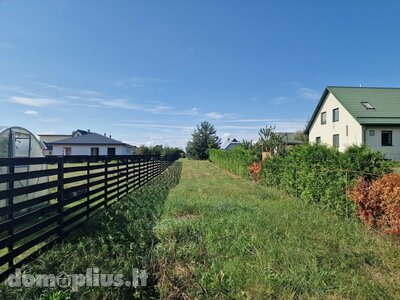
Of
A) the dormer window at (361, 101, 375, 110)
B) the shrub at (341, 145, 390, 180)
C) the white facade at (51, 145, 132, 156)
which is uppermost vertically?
the dormer window at (361, 101, 375, 110)

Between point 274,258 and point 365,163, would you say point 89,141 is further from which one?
point 274,258

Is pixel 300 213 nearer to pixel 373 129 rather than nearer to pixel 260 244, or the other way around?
pixel 260 244

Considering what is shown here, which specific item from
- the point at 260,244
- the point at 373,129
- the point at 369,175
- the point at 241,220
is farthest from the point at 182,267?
the point at 373,129

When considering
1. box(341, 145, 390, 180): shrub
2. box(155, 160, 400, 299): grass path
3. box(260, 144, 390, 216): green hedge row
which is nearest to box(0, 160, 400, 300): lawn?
box(155, 160, 400, 299): grass path

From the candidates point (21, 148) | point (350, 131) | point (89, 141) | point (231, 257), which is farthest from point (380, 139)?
point (89, 141)

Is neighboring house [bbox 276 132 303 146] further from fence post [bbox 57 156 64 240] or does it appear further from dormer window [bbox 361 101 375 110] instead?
fence post [bbox 57 156 64 240]

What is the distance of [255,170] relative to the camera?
1475 cm

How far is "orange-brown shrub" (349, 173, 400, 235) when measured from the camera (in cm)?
483

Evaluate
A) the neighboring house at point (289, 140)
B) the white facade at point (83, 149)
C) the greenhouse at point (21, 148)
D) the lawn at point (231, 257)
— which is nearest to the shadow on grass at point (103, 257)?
the lawn at point (231, 257)

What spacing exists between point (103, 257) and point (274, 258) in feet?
7.44

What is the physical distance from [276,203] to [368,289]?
4782 millimetres

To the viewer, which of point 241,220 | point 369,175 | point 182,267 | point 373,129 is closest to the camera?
point 182,267

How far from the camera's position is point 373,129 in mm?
24609

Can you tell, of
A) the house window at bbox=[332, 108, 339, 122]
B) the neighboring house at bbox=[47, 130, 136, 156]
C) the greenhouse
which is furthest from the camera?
the neighboring house at bbox=[47, 130, 136, 156]
